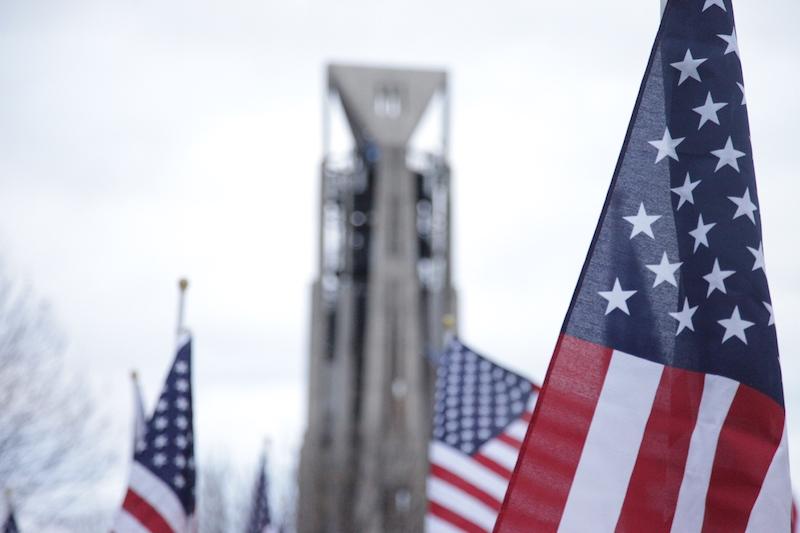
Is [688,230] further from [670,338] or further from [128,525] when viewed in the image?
[128,525]

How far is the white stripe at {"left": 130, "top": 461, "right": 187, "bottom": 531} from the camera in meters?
11.1

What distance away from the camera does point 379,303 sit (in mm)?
59469

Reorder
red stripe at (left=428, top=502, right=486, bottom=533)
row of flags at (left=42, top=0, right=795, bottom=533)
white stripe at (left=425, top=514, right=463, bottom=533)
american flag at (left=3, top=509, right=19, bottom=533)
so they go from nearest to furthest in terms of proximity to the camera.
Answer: row of flags at (left=42, top=0, right=795, bottom=533), red stripe at (left=428, top=502, right=486, bottom=533), white stripe at (left=425, top=514, right=463, bottom=533), american flag at (left=3, top=509, right=19, bottom=533)

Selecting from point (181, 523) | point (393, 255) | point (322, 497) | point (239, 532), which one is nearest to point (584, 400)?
point (181, 523)

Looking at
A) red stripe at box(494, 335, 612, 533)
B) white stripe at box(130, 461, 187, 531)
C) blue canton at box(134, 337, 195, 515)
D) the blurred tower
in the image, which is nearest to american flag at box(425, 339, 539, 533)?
blue canton at box(134, 337, 195, 515)

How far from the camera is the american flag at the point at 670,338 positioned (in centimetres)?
551

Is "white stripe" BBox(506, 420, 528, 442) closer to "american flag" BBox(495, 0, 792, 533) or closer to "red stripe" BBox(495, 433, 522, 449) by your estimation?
"red stripe" BBox(495, 433, 522, 449)

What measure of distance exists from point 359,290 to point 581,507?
56.9 meters

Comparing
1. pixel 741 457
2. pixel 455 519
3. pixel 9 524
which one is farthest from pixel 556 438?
pixel 9 524

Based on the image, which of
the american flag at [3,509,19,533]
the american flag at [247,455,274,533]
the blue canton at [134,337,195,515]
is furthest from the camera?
the american flag at [247,455,274,533]

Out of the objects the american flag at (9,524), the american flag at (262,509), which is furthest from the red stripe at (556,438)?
the american flag at (262,509)

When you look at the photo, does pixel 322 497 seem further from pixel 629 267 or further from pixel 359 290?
pixel 629 267

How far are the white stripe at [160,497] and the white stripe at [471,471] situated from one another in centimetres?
273

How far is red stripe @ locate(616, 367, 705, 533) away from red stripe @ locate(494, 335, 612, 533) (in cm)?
23
